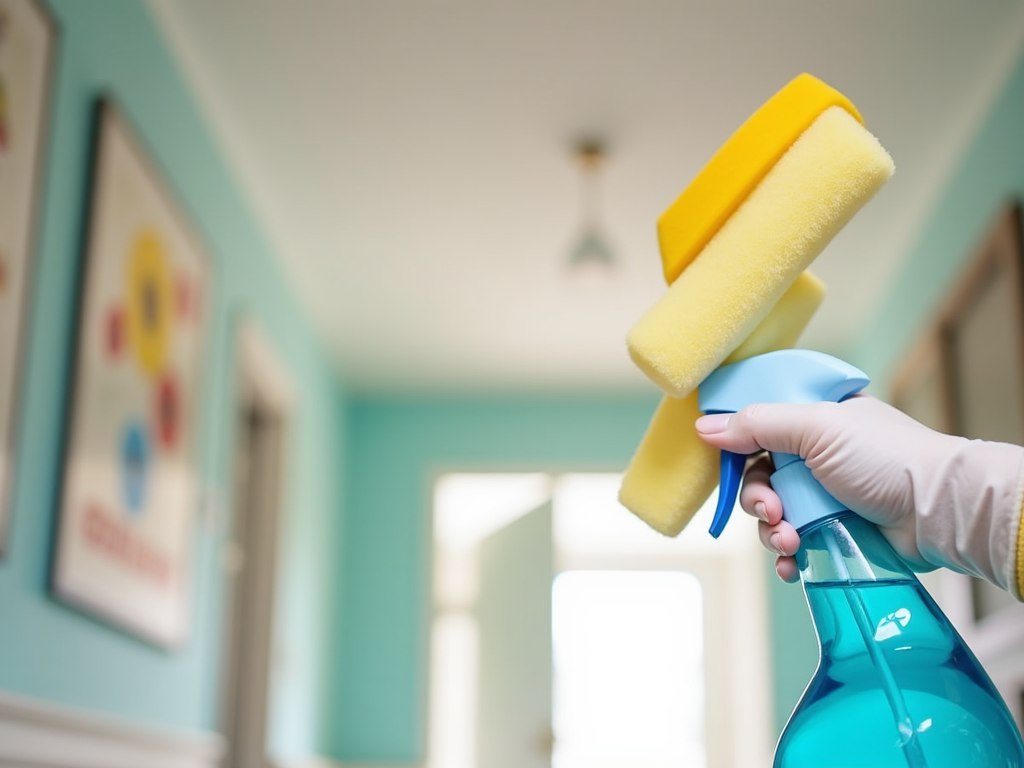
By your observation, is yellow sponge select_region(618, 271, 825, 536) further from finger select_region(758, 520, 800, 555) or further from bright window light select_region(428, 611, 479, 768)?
bright window light select_region(428, 611, 479, 768)

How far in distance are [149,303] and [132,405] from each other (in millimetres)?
253

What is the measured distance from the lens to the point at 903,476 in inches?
25.9

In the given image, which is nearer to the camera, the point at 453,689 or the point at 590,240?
the point at 590,240

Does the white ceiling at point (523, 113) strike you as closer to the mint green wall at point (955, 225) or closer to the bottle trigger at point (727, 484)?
the mint green wall at point (955, 225)

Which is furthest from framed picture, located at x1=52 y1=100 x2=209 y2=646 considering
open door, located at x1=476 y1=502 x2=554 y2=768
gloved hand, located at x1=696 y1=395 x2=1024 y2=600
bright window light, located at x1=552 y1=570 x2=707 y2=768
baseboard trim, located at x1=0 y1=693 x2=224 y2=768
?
bright window light, located at x1=552 y1=570 x2=707 y2=768

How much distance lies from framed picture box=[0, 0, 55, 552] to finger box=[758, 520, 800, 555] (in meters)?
1.49

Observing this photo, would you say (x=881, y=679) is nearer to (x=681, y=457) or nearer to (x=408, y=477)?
(x=681, y=457)

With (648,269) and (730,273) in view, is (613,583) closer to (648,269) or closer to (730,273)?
(648,269)

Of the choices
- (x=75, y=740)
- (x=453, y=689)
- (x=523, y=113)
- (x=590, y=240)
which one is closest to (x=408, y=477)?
(x=453, y=689)

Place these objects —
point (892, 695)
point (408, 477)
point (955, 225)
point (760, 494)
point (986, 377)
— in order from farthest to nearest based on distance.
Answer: point (408, 477), point (955, 225), point (986, 377), point (760, 494), point (892, 695)

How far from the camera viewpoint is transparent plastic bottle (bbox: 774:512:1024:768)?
0.60 meters

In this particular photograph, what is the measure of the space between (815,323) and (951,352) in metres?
1.23

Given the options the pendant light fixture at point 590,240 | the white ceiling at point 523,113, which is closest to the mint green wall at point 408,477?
the white ceiling at point 523,113

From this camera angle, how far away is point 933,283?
11.6 ft
